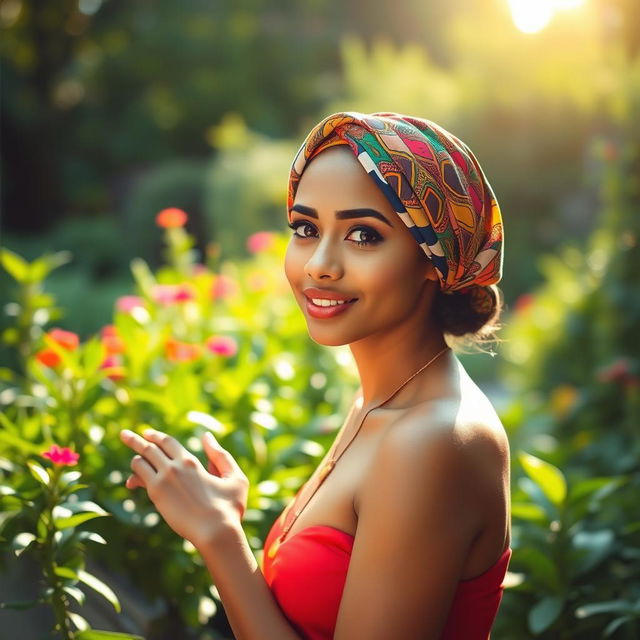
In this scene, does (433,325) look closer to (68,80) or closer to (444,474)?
(444,474)

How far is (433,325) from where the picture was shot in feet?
5.34

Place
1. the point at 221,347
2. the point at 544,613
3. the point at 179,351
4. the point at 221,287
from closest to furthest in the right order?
the point at 544,613, the point at 179,351, the point at 221,347, the point at 221,287

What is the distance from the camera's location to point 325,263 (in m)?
1.46

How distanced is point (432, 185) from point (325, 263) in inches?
9.9

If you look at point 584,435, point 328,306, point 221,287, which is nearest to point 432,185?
point 328,306

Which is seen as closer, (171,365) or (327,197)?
(327,197)

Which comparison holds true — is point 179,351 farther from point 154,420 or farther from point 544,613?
point 544,613

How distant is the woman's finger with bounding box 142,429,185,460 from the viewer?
145 cm

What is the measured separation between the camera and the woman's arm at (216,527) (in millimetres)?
1377

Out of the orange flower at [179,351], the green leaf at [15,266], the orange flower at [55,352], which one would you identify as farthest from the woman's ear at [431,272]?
the green leaf at [15,266]

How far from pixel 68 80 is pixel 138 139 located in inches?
93.4

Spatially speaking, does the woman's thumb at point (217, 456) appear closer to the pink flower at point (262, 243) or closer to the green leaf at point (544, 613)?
the green leaf at point (544, 613)

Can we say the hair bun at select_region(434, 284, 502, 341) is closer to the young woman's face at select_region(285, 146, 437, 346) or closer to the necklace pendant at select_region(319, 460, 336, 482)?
the young woman's face at select_region(285, 146, 437, 346)

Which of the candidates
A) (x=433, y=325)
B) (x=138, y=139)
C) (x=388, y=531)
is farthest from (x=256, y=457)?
(x=138, y=139)
